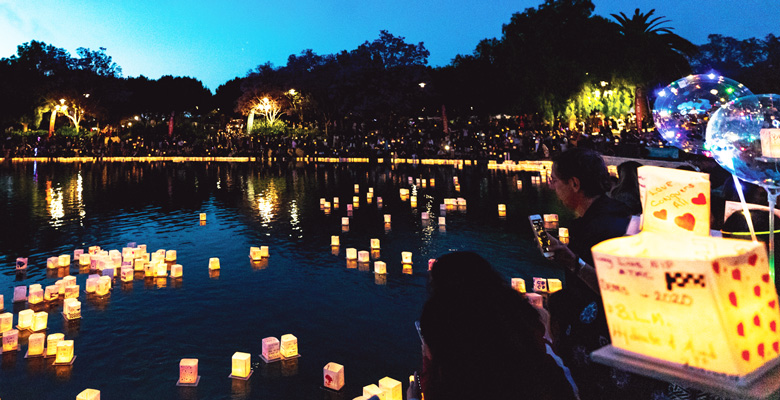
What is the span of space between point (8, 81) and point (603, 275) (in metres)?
56.6

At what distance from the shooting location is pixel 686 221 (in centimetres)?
181

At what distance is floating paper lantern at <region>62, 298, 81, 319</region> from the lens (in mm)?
5926

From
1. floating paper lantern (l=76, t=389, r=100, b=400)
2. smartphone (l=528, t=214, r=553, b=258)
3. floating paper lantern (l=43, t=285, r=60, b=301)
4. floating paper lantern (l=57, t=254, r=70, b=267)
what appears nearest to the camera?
smartphone (l=528, t=214, r=553, b=258)

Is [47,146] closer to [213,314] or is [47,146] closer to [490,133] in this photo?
[490,133]

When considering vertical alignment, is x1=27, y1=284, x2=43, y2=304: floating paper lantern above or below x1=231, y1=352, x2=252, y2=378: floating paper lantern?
above

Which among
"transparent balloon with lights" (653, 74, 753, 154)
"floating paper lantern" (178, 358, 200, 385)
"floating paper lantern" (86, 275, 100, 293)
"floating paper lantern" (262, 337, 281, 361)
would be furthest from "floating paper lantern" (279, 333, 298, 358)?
"transparent balloon with lights" (653, 74, 753, 154)

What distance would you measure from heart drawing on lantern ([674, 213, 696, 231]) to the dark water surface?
3.21 m

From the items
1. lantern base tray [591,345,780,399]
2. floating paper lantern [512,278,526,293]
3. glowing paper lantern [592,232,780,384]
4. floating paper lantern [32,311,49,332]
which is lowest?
floating paper lantern [32,311,49,332]

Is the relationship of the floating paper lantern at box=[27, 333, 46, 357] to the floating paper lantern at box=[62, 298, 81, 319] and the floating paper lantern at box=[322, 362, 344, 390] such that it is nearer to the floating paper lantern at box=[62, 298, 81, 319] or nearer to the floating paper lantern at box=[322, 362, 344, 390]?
the floating paper lantern at box=[62, 298, 81, 319]

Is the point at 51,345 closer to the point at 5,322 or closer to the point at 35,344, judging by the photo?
the point at 35,344

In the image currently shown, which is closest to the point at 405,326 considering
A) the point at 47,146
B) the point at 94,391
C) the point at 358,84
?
the point at 94,391

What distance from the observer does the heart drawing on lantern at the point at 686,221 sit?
70.9 inches

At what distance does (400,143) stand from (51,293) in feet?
100

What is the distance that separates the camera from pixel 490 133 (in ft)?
117
